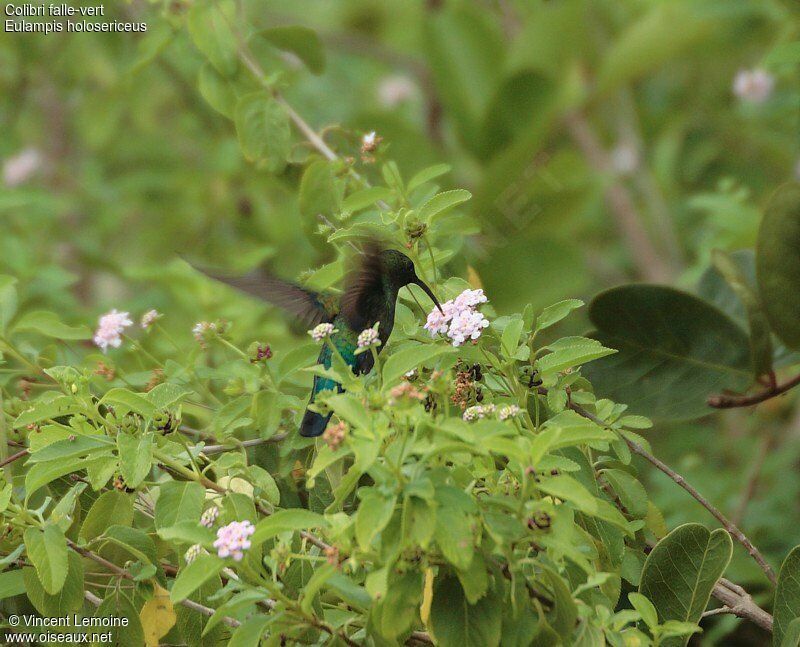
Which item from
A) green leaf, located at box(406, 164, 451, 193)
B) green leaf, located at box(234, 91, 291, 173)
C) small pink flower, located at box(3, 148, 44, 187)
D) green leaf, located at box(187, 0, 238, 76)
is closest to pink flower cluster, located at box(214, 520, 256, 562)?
green leaf, located at box(406, 164, 451, 193)

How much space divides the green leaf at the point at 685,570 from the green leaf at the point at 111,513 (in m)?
0.52

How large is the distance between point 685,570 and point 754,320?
360 mm

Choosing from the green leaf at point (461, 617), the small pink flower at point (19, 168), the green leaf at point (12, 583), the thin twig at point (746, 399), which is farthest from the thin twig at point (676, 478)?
the small pink flower at point (19, 168)

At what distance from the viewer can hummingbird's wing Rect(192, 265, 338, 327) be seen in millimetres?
1111

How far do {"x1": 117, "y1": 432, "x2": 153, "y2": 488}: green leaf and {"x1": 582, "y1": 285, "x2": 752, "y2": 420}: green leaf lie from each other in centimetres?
56

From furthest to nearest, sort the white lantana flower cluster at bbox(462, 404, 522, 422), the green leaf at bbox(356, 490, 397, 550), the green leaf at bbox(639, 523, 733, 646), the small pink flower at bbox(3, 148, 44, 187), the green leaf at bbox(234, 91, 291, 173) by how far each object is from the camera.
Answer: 1. the small pink flower at bbox(3, 148, 44, 187)
2. the green leaf at bbox(234, 91, 291, 173)
3. the green leaf at bbox(639, 523, 733, 646)
4. the white lantana flower cluster at bbox(462, 404, 522, 422)
5. the green leaf at bbox(356, 490, 397, 550)

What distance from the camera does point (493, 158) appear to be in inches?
84.7

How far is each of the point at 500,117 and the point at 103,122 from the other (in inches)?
47.7

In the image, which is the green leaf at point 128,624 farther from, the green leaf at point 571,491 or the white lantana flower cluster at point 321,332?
the green leaf at point 571,491

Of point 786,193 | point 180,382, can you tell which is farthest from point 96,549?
point 786,193

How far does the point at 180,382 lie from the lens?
1071mm

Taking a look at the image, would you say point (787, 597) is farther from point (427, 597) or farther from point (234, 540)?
point (234, 540)

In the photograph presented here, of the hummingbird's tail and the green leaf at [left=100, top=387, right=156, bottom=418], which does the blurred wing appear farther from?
the green leaf at [left=100, top=387, right=156, bottom=418]

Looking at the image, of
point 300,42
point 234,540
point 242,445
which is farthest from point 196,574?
point 300,42
